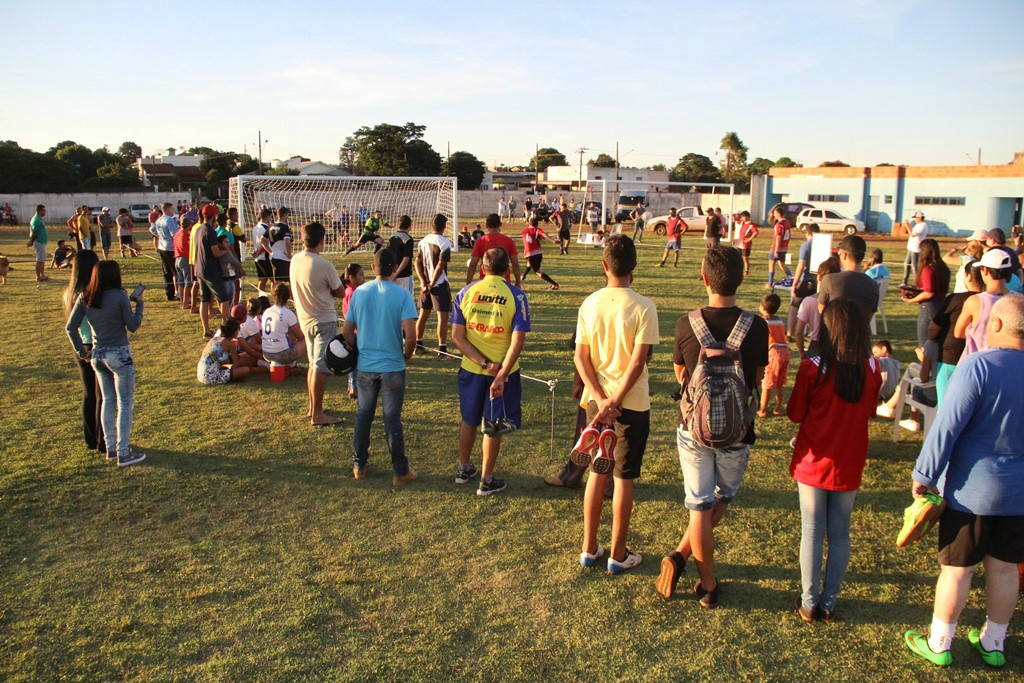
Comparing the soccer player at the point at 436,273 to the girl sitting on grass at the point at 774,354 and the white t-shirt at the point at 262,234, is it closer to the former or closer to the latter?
the girl sitting on grass at the point at 774,354

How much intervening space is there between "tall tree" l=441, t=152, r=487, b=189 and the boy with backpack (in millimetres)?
62752

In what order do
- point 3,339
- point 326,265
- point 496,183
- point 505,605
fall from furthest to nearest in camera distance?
1. point 496,183
2. point 3,339
3. point 326,265
4. point 505,605

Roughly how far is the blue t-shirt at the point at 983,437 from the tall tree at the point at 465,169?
208ft

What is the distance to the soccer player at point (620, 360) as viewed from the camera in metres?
3.85

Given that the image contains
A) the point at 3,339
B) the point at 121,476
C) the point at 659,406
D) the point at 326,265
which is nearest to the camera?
the point at 121,476

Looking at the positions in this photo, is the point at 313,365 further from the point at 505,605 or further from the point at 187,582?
the point at 505,605

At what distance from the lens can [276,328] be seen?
26.1 ft

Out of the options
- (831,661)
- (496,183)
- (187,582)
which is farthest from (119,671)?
(496,183)

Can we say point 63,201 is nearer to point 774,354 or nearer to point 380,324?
point 380,324

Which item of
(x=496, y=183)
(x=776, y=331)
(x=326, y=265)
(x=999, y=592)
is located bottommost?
(x=999, y=592)

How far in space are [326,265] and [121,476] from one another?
239 cm

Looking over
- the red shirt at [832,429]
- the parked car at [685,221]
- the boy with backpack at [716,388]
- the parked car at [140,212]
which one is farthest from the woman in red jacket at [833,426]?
the parked car at [140,212]

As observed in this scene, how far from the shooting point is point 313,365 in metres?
6.64

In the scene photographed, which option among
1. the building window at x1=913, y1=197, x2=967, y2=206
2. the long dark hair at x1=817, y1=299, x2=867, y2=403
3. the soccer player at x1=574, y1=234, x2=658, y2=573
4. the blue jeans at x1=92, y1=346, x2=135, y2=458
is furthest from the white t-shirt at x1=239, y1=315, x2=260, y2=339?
the building window at x1=913, y1=197, x2=967, y2=206
